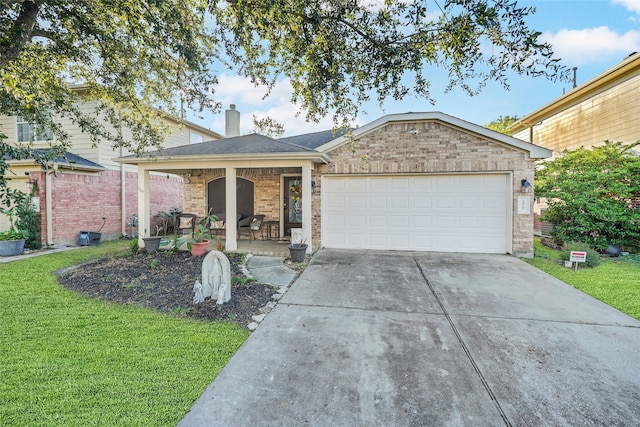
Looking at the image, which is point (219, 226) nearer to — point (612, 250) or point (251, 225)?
point (251, 225)

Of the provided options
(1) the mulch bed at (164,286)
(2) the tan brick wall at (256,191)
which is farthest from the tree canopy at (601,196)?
(1) the mulch bed at (164,286)

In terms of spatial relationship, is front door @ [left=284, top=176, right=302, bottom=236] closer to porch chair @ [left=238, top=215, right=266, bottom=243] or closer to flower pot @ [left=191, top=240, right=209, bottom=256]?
porch chair @ [left=238, top=215, right=266, bottom=243]

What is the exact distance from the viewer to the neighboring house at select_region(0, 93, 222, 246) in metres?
9.03

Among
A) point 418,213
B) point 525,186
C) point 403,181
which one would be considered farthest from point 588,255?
point 403,181

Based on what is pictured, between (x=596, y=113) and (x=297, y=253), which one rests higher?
(x=596, y=113)

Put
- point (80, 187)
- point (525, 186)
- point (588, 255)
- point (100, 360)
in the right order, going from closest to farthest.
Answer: point (100, 360) → point (588, 255) → point (525, 186) → point (80, 187)

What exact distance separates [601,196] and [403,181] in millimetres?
5944

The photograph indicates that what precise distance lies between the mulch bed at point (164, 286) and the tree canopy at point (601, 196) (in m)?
9.13

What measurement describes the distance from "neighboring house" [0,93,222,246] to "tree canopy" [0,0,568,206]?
7.30ft

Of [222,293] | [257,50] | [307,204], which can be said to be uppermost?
[257,50]

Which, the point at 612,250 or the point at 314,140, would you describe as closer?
the point at 612,250

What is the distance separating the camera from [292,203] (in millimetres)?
10180

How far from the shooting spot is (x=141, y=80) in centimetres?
609

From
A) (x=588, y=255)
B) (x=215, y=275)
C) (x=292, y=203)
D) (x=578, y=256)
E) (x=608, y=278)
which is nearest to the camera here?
(x=215, y=275)
